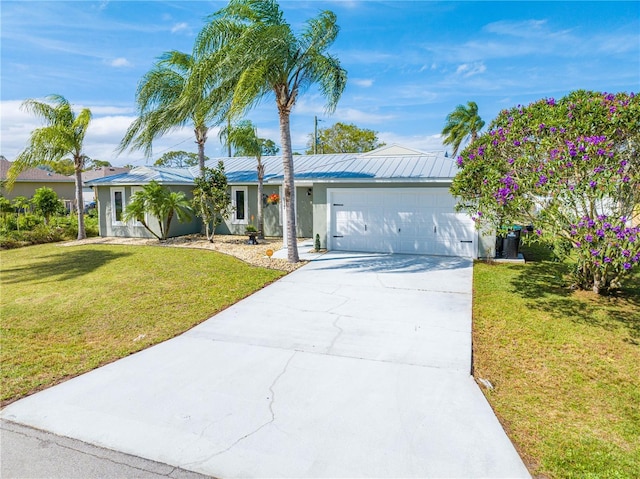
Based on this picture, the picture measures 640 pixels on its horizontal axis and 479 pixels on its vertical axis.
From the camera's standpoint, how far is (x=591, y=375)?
486cm

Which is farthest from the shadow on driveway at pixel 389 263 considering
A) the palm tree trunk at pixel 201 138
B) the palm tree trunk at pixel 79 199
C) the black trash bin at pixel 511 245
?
the palm tree trunk at pixel 79 199

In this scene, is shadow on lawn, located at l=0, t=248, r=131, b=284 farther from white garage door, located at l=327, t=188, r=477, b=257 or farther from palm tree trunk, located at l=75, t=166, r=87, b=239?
white garage door, located at l=327, t=188, r=477, b=257

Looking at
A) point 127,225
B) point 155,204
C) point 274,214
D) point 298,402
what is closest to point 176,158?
point 127,225

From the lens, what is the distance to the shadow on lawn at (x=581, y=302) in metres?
6.72

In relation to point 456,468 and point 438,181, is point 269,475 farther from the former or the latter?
point 438,181

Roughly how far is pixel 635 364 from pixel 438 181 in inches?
295

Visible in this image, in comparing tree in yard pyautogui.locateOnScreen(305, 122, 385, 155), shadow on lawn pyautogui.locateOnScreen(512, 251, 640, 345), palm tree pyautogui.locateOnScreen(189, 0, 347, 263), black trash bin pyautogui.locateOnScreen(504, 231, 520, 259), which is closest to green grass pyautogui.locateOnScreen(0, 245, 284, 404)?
palm tree pyautogui.locateOnScreen(189, 0, 347, 263)

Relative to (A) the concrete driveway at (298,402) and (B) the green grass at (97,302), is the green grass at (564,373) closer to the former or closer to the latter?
(A) the concrete driveway at (298,402)

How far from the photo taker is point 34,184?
27891mm

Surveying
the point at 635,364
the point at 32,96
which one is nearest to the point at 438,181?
the point at 635,364

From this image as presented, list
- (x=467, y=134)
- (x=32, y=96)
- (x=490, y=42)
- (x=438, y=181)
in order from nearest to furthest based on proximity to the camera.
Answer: (x=438, y=181)
(x=490, y=42)
(x=32, y=96)
(x=467, y=134)

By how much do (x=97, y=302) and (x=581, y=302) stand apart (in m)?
9.72

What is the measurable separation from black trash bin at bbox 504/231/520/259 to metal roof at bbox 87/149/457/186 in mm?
2630

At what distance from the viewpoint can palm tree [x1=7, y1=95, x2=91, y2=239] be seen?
14.9 metres
